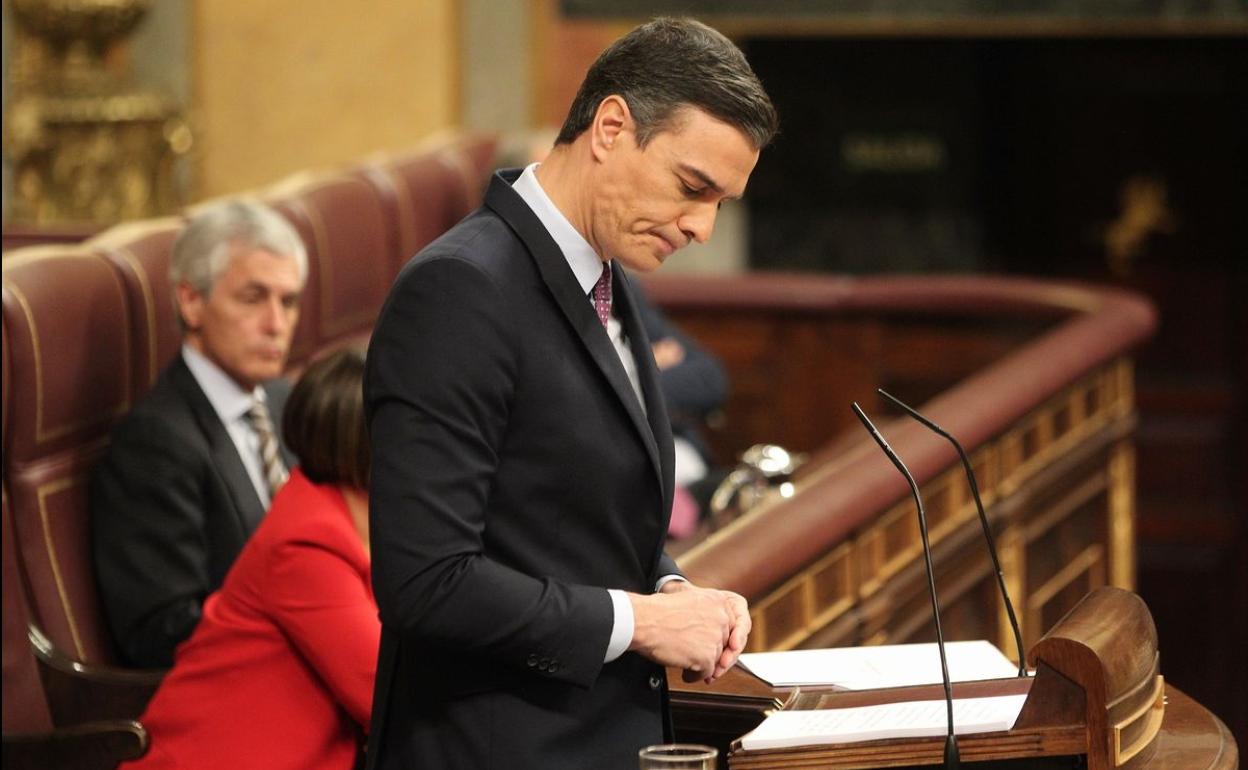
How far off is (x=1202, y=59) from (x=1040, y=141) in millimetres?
738

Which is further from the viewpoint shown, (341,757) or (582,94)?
(341,757)

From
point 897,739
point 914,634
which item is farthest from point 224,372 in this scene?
point 897,739

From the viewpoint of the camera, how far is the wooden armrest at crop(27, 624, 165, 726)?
2988 mm

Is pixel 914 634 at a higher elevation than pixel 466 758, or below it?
below

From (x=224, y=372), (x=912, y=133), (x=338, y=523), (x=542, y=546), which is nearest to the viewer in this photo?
(x=542, y=546)

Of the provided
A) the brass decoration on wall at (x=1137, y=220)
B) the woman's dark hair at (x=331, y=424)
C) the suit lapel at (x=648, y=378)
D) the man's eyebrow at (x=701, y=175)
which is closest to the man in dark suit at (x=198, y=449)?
the woman's dark hair at (x=331, y=424)

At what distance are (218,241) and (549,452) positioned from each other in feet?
6.10

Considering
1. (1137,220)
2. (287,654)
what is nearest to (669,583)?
(287,654)

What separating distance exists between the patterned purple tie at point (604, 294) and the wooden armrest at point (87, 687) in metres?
1.42

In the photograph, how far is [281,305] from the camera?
3.48 m

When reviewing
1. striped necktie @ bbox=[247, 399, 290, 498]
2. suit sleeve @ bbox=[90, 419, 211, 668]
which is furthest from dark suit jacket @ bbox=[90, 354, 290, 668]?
striped necktie @ bbox=[247, 399, 290, 498]

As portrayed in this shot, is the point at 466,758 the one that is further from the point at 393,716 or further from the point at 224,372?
the point at 224,372

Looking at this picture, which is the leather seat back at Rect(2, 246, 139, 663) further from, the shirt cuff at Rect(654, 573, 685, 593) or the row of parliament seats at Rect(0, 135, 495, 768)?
the shirt cuff at Rect(654, 573, 685, 593)

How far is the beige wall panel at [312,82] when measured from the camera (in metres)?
7.29
